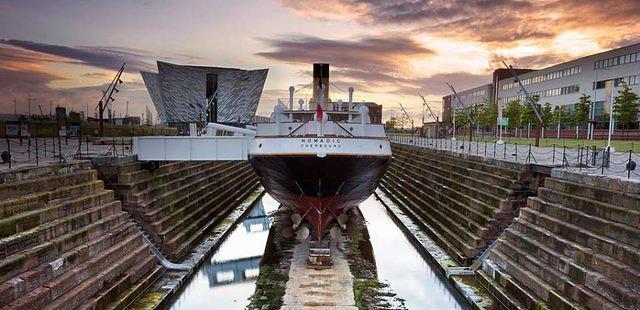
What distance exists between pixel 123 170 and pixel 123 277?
493 cm

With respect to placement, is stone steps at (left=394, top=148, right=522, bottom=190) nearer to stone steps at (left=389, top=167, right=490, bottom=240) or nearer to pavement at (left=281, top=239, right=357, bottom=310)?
stone steps at (left=389, top=167, right=490, bottom=240)

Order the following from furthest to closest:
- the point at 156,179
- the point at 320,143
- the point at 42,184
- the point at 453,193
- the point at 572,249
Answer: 1. the point at 453,193
2. the point at 156,179
3. the point at 320,143
4. the point at 42,184
5. the point at 572,249

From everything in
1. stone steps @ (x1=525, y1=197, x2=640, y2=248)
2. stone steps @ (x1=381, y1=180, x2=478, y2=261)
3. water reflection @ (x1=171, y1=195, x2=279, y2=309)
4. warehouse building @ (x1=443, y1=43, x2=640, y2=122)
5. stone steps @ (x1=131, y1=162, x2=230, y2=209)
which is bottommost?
water reflection @ (x1=171, y1=195, x2=279, y2=309)

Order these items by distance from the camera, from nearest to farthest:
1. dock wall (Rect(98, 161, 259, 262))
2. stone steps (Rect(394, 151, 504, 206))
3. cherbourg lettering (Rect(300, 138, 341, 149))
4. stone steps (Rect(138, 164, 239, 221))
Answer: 1. dock wall (Rect(98, 161, 259, 262))
2. stone steps (Rect(138, 164, 239, 221))
3. stone steps (Rect(394, 151, 504, 206))
4. cherbourg lettering (Rect(300, 138, 341, 149))

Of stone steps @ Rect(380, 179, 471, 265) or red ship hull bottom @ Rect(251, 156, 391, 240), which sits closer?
stone steps @ Rect(380, 179, 471, 265)

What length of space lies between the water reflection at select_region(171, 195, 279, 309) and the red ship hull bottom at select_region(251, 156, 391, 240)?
3.20 m

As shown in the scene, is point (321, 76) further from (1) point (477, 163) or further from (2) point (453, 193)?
(1) point (477, 163)

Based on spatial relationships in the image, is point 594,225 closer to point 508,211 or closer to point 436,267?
point 508,211

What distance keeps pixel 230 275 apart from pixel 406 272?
24.2 feet

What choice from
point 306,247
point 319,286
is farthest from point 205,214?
point 319,286

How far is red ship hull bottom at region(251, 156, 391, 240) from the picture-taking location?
18438 millimetres

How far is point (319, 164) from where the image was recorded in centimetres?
1817

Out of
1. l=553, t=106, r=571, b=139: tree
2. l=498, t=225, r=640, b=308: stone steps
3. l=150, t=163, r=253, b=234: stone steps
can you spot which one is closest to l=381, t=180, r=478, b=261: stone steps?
l=498, t=225, r=640, b=308: stone steps

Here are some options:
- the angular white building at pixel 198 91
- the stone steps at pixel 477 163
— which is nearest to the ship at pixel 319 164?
the stone steps at pixel 477 163
